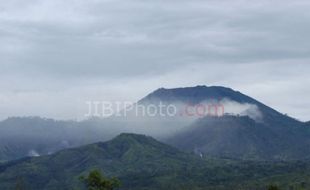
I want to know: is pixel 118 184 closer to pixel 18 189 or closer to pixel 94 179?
pixel 94 179

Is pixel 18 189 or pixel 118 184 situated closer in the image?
pixel 18 189

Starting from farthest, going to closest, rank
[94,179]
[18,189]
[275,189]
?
1. [275,189]
2. [94,179]
3. [18,189]

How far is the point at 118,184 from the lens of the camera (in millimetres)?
154500

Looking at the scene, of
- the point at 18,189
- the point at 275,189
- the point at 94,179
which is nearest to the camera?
the point at 18,189

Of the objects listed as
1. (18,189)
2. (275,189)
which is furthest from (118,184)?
(275,189)

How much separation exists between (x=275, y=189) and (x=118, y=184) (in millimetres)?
46335

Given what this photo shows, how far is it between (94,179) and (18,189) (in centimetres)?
1885

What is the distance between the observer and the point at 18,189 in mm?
144375

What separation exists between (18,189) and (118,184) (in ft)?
79.7

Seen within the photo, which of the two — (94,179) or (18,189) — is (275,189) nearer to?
(94,179)

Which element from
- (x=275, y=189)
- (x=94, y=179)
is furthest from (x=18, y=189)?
(x=275, y=189)

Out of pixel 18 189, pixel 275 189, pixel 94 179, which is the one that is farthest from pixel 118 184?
pixel 275 189

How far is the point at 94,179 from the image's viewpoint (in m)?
154

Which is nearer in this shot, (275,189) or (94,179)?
(94,179)
